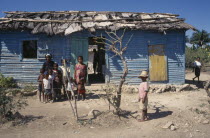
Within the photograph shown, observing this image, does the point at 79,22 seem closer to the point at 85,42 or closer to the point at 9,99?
the point at 85,42

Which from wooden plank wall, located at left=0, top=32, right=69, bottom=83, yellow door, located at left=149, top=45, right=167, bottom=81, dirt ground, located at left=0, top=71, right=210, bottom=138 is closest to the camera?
dirt ground, located at left=0, top=71, right=210, bottom=138

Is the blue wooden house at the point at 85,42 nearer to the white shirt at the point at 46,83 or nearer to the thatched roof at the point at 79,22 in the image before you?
the thatched roof at the point at 79,22

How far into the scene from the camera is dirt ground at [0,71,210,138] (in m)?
4.28

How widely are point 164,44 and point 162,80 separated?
1.73m

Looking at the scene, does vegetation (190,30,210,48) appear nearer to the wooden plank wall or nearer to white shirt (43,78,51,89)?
the wooden plank wall

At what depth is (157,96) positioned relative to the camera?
26.9 feet

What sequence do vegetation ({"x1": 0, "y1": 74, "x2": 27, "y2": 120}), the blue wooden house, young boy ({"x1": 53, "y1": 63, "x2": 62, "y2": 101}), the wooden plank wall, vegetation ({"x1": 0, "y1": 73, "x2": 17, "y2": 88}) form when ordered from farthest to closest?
the wooden plank wall < the blue wooden house < vegetation ({"x1": 0, "y1": 73, "x2": 17, "y2": 88}) < young boy ({"x1": 53, "y1": 63, "x2": 62, "y2": 101}) < vegetation ({"x1": 0, "y1": 74, "x2": 27, "y2": 120})

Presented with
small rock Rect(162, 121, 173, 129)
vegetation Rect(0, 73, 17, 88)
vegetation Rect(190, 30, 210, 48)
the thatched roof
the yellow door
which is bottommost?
small rock Rect(162, 121, 173, 129)

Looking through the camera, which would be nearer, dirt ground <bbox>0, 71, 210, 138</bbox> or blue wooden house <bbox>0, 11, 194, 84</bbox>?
dirt ground <bbox>0, 71, 210, 138</bbox>

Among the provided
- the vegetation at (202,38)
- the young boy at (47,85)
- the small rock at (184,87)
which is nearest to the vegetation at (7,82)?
the young boy at (47,85)

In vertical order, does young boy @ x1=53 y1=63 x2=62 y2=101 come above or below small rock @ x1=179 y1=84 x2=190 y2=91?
above

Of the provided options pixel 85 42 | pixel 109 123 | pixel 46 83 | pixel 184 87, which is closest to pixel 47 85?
pixel 46 83

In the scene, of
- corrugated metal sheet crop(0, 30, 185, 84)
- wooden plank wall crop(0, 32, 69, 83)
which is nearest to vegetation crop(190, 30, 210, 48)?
corrugated metal sheet crop(0, 30, 185, 84)

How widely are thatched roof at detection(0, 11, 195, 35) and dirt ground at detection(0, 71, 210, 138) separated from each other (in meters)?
3.46
